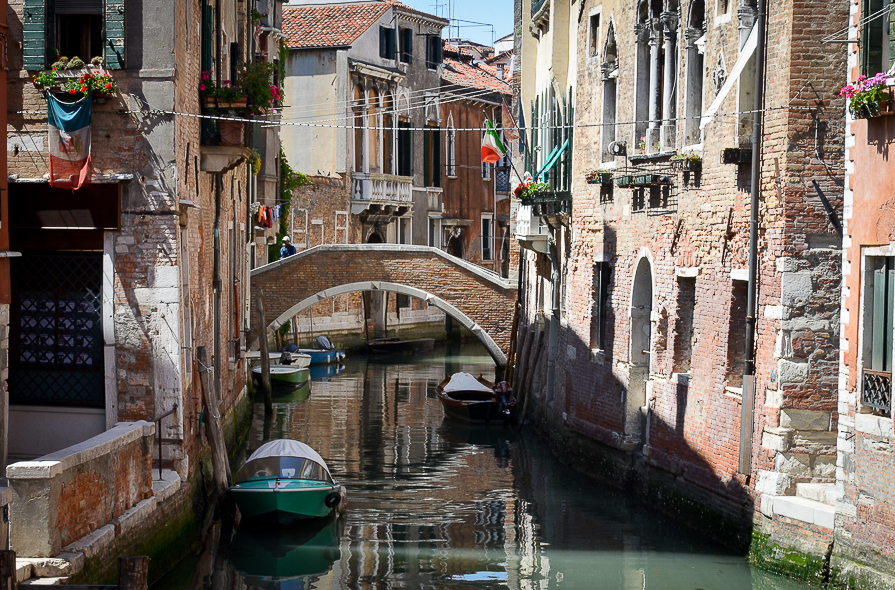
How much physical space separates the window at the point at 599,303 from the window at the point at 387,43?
16.3m

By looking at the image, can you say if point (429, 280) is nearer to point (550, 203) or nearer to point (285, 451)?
point (550, 203)

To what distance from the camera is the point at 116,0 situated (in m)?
A: 8.91

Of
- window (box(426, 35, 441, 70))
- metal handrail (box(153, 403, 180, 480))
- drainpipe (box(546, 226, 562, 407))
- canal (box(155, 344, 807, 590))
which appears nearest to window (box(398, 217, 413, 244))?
window (box(426, 35, 441, 70))

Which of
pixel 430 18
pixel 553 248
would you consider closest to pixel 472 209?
pixel 430 18

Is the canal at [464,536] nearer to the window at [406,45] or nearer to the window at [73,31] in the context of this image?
the window at [73,31]

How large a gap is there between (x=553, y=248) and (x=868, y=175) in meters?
8.01

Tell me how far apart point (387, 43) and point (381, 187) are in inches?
135

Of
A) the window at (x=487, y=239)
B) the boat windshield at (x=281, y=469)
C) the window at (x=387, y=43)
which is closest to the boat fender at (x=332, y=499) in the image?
the boat windshield at (x=281, y=469)

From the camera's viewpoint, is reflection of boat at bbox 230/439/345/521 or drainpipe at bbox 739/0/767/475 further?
reflection of boat at bbox 230/439/345/521

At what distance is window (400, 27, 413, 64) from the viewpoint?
29.2 meters

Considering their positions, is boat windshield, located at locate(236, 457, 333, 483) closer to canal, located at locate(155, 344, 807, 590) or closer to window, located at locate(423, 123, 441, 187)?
canal, located at locate(155, 344, 807, 590)

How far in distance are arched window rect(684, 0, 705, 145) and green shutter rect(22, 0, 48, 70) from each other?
5.32 metres

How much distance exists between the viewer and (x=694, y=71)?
1071 cm

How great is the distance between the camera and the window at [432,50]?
3028 cm
